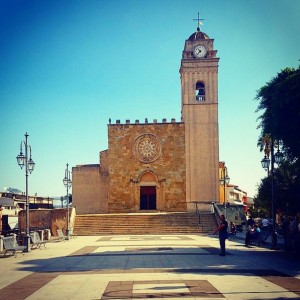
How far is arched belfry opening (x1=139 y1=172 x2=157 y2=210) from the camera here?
1651 inches

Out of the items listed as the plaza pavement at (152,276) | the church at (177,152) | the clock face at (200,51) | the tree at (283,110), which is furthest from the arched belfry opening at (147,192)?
the plaza pavement at (152,276)

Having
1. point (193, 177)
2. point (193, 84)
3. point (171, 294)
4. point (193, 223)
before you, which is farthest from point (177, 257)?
point (193, 84)

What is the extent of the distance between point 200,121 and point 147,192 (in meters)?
8.90

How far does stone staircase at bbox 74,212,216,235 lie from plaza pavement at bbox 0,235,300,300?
49.1 feet

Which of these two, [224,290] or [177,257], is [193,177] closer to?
[177,257]

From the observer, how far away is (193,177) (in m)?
40.7

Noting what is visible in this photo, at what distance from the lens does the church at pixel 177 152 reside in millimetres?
40719

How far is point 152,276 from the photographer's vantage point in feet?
34.5

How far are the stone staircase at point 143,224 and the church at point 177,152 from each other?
23.0 ft

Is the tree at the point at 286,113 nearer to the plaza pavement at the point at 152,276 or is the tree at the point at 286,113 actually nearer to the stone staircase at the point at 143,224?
the plaza pavement at the point at 152,276

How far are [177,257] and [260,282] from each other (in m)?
5.43

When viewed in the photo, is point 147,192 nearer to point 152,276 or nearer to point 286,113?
point 286,113

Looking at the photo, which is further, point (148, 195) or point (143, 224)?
point (148, 195)

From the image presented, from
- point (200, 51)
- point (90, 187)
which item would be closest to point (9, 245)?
point (90, 187)
